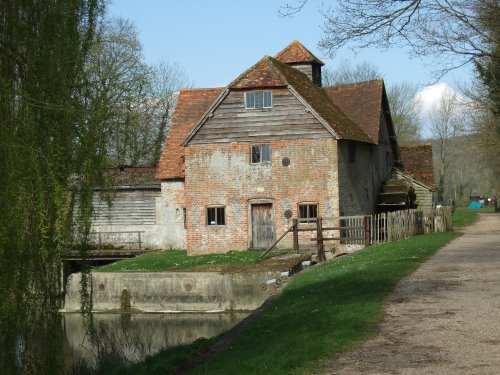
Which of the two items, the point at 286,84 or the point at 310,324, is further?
the point at 286,84

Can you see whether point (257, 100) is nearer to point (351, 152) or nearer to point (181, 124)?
point (351, 152)

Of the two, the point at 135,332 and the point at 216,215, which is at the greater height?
the point at 216,215

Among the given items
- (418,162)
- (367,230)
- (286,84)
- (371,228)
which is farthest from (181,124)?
(418,162)

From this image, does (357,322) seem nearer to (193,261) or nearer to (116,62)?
(193,261)

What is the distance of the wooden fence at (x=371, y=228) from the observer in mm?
30344

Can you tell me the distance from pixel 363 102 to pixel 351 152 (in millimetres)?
6092

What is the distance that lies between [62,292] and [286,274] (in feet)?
50.8

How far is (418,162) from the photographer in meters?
49.7

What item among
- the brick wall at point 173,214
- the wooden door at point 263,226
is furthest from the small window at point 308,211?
the brick wall at point 173,214

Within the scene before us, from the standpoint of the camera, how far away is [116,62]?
Result: 48000 millimetres

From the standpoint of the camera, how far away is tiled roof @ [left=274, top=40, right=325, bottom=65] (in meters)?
42.0

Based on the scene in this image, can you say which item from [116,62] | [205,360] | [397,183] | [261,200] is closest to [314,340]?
[205,360]

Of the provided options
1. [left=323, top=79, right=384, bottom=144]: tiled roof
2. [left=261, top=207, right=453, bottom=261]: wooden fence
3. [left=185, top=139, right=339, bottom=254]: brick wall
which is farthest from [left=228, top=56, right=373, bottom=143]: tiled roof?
[left=261, top=207, right=453, bottom=261]: wooden fence

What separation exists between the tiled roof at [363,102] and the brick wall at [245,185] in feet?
20.5
